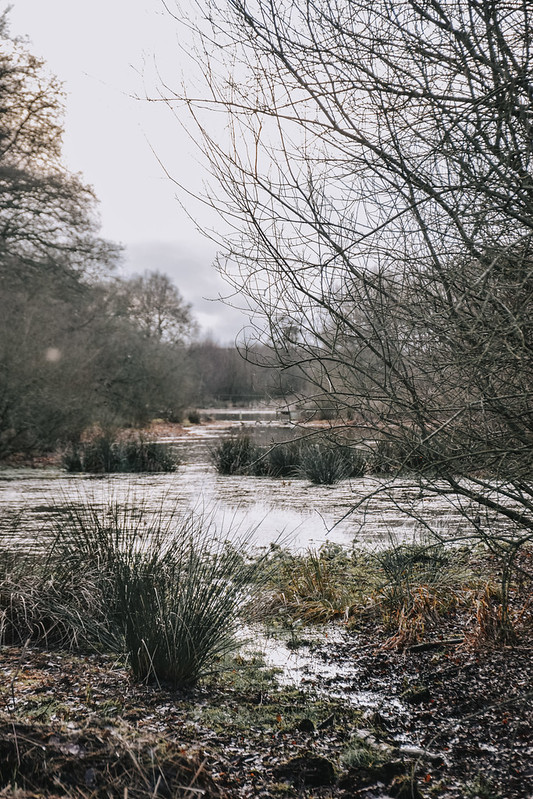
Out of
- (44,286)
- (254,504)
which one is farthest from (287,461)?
(44,286)

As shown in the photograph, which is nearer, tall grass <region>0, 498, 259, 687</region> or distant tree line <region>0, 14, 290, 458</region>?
tall grass <region>0, 498, 259, 687</region>

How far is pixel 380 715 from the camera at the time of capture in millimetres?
2854

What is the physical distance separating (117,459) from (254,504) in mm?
5627

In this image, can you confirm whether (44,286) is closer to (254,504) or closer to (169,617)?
(254,504)

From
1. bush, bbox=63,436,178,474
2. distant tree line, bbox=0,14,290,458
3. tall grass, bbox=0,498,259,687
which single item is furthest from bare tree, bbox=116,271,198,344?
tall grass, bbox=0,498,259,687

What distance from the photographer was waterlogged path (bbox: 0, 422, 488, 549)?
6.63m

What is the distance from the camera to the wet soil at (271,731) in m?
1.93

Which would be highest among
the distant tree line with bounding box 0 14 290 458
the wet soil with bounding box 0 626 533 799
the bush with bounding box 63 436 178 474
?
the distant tree line with bounding box 0 14 290 458

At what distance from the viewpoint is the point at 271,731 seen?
263 cm

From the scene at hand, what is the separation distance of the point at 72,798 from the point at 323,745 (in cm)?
113

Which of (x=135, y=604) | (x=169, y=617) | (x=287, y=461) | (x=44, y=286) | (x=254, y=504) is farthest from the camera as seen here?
(x=44, y=286)

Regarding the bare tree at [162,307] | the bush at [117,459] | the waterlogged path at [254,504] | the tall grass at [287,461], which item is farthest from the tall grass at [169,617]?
the bare tree at [162,307]

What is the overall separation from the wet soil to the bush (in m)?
10.5

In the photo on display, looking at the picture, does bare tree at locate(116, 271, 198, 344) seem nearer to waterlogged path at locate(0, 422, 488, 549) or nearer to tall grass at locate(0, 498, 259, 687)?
waterlogged path at locate(0, 422, 488, 549)
